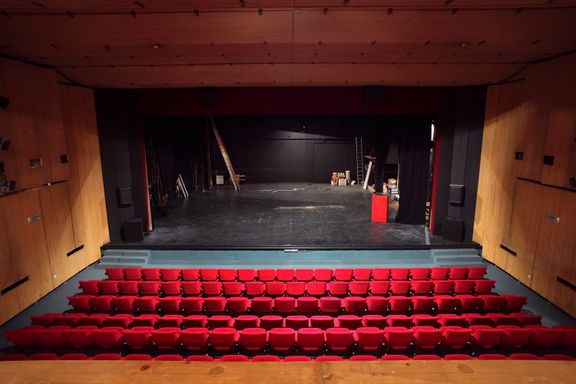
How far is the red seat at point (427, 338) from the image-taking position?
17.8 feet

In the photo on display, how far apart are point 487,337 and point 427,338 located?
949 mm

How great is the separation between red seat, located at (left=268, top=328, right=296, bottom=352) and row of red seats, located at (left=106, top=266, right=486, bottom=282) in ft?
8.11

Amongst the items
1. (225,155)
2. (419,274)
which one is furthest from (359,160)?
(419,274)

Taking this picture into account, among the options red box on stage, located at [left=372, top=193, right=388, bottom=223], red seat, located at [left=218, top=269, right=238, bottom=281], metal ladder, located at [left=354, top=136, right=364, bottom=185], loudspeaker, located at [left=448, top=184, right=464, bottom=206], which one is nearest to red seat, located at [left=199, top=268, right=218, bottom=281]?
red seat, located at [left=218, top=269, right=238, bottom=281]

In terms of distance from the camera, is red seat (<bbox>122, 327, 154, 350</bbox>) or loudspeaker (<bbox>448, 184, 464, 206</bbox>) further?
loudspeaker (<bbox>448, 184, 464, 206</bbox>)

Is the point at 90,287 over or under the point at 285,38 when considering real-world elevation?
under

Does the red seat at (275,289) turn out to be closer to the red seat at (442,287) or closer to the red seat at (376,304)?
the red seat at (376,304)

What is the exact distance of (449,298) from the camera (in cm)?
672

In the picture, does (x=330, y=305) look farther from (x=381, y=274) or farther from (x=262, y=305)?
(x=381, y=274)

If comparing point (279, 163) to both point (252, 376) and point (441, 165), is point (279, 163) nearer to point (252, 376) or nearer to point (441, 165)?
point (441, 165)

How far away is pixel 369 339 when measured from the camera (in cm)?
539

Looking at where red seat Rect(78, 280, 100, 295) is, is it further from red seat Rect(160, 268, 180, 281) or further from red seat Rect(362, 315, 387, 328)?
red seat Rect(362, 315, 387, 328)

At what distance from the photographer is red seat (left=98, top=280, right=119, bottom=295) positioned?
298 inches

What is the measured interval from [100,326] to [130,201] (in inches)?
229
